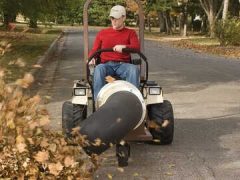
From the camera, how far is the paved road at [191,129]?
18.7 ft

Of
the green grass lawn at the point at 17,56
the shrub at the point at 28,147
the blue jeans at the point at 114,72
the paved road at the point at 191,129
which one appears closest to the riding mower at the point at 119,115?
the blue jeans at the point at 114,72

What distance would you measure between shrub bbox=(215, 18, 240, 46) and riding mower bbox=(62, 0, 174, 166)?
75.1 feet

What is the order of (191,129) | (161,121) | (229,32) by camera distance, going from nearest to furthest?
(161,121)
(191,129)
(229,32)

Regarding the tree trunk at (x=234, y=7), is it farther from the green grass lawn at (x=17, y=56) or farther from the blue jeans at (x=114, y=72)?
the blue jeans at (x=114, y=72)

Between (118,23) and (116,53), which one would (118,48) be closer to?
(116,53)

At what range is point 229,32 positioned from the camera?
97.5ft

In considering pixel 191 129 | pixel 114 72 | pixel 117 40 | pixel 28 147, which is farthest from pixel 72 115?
pixel 28 147

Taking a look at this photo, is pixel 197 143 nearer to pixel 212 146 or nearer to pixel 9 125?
pixel 212 146

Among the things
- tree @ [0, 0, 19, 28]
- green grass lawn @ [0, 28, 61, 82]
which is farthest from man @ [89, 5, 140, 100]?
tree @ [0, 0, 19, 28]

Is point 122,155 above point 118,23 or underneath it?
underneath

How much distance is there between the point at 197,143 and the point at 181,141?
0.74 ft

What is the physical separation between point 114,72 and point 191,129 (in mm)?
1689

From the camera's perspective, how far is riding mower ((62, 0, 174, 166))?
17.0 feet

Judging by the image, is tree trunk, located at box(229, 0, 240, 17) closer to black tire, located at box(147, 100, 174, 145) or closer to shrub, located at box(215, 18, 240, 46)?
shrub, located at box(215, 18, 240, 46)
